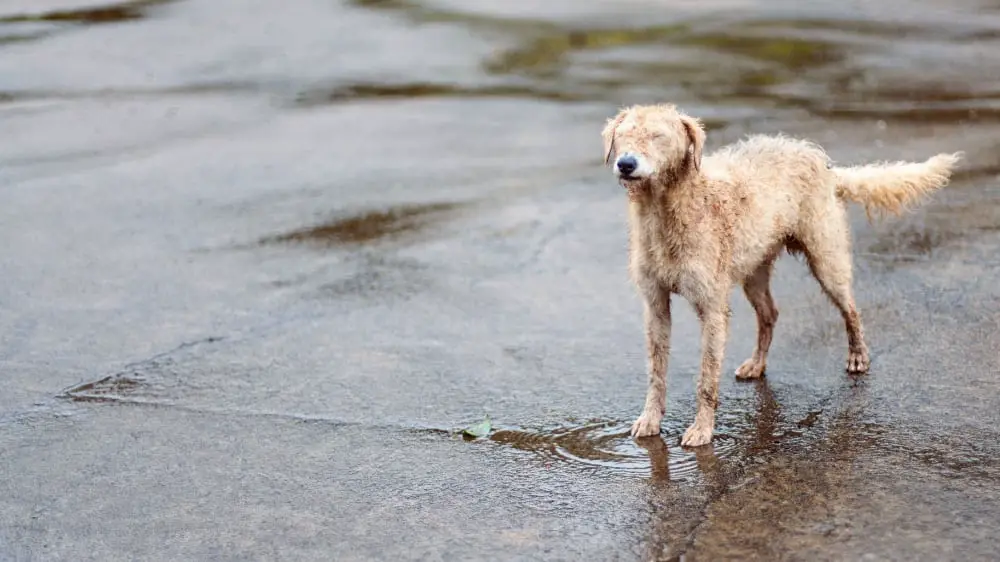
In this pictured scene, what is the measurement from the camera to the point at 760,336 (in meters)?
6.26

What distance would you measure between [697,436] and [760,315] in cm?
111

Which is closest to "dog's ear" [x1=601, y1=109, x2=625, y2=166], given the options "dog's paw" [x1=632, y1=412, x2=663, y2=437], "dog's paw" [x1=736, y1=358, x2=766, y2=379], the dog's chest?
the dog's chest

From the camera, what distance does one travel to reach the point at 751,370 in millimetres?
6215

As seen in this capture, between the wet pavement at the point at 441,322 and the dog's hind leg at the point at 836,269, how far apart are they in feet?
0.57

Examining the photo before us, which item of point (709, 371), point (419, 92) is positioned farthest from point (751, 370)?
point (419, 92)

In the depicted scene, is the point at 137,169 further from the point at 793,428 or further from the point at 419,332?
the point at 793,428

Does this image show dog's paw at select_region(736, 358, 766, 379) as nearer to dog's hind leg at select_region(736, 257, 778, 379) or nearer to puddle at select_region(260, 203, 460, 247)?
dog's hind leg at select_region(736, 257, 778, 379)

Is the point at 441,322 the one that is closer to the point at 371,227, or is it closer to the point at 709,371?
the point at 371,227

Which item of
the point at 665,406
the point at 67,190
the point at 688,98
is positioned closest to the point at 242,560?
the point at 665,406

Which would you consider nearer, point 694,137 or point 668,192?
point 694,137

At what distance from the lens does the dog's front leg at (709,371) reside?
17.8 ft

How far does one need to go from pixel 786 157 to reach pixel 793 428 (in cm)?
136

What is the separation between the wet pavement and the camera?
481cm

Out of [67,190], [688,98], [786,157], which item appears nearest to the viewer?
[786,157]
